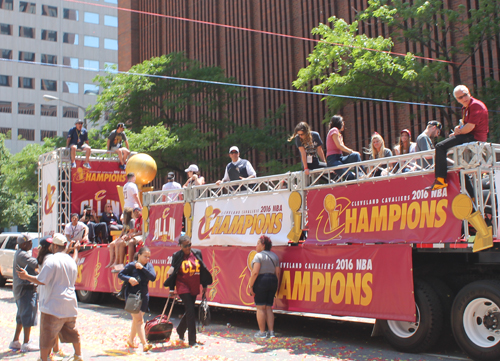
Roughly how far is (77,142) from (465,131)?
12368 mm

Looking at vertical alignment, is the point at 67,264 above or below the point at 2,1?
below

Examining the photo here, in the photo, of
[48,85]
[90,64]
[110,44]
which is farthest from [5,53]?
[110,44]

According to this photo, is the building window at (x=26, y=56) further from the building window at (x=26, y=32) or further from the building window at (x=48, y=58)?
the building window at (x=26, y=32)

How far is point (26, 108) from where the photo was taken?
6156cm

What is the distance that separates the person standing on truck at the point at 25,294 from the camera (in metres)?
8.59

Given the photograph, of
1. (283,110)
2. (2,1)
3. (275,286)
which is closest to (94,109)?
(283,110)

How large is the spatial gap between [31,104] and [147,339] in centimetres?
5890

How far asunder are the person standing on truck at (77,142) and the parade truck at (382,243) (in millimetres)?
5440

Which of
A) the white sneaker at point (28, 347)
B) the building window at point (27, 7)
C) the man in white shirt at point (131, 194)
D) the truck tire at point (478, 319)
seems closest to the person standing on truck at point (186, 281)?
the white sneaker at point (28, 347)

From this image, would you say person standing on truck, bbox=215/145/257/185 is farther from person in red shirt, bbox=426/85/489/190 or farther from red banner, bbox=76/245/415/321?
person in red shirt, bbox=426/85/489/190

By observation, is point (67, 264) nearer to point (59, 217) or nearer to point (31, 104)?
point (59, 217)

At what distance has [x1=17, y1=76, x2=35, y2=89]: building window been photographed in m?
61.5

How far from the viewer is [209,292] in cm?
1185

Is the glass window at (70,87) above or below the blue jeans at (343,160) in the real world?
above
